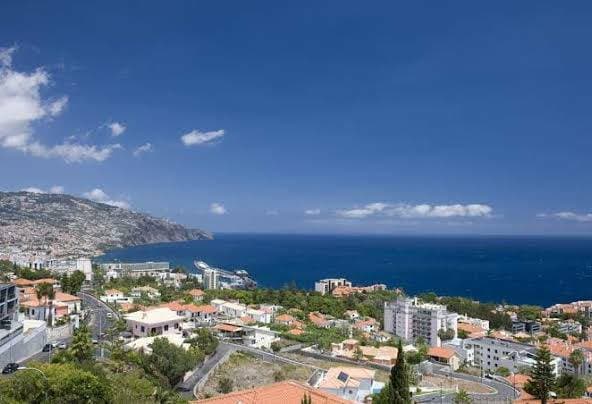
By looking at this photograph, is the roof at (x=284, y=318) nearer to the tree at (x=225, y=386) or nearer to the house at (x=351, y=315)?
the house at (x=351, y=315)

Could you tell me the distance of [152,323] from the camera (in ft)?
122

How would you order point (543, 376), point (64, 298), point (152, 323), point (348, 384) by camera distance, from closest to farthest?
point (543, 376) → point (348, 384) → point (152, 323) → point (64, 298)

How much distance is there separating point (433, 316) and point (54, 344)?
122 ft

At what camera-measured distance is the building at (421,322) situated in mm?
54469

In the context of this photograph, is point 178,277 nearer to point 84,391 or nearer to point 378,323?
point 378,323

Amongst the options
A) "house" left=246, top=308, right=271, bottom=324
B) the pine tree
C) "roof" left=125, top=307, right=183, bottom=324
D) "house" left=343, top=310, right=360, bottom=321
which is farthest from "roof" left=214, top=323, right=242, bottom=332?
the pine tree

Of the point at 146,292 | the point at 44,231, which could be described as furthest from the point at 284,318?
the point at 44,231

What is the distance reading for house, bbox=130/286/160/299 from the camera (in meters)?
56.0

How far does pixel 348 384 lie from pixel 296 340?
56.4 feet

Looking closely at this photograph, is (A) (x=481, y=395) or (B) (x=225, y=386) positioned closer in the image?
(B) (x=225, y=386)

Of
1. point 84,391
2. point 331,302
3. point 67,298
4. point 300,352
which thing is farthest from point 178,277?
point 84,391

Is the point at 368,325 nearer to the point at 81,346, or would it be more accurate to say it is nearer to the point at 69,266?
the point at 81,346

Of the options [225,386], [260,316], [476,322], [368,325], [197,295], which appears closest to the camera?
[225,386]

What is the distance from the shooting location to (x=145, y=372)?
2420 cm
